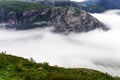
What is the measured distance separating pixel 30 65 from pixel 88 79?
44.2ft

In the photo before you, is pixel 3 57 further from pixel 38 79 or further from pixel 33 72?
pixel 38 79

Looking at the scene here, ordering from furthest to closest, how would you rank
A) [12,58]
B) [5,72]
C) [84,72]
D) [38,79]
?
[12,58], [84,72], [5,72], [38,79]

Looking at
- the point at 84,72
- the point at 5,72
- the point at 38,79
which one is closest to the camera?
the point at 38,79

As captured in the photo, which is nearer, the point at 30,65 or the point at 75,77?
the point at 75,77

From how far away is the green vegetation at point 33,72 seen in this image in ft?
165

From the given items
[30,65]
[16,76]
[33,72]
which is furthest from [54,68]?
[16,76]

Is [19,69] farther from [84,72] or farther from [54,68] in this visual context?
[84,72]

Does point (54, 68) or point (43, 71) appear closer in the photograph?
point (43, 71)

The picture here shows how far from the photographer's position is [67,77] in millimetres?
50219

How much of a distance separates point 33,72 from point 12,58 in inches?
458

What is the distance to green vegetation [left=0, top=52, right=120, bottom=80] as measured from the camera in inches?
1977

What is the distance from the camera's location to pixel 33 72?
5459cm

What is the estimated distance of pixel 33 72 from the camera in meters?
54.6

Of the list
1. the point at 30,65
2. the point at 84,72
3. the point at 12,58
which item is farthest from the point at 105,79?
the point at 12,58
